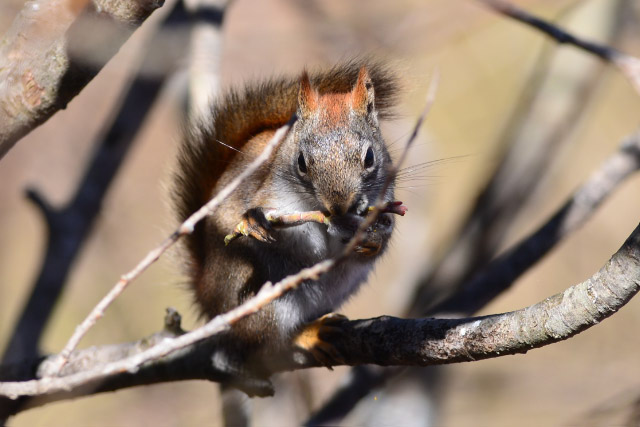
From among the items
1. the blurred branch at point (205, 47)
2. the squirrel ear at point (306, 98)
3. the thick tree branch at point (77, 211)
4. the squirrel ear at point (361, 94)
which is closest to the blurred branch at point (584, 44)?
the squirrel ear at point (361, 94)

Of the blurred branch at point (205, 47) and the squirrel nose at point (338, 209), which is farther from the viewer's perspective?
the blurred branch at point (205, 47)

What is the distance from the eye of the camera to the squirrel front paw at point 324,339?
199 cm

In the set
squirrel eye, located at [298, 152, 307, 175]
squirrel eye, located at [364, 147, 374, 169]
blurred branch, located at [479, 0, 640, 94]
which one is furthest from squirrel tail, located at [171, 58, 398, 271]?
blurred branch, located at [479, 0, 640, 94]

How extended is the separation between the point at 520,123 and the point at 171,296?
93.7 inches

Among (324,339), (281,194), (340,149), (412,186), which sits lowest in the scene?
(324,339)

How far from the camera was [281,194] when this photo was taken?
83.9 inches

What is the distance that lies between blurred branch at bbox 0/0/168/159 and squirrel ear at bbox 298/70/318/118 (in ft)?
2.42

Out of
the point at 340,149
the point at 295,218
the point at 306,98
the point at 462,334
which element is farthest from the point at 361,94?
the point at 462,334

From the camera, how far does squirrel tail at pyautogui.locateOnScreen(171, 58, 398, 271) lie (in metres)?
2.26

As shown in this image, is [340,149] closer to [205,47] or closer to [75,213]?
[205,47]

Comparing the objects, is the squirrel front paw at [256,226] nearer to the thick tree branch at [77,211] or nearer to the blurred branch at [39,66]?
the blurred branch at [39,66]

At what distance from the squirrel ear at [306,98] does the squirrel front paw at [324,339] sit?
0.62 metres

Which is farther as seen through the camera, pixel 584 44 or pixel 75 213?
pixel 75 213

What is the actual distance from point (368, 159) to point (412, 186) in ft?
0.87
